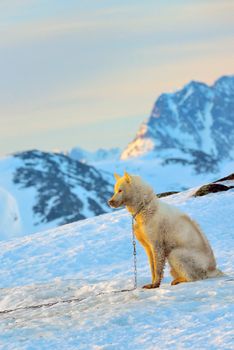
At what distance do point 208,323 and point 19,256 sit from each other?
54.6 ft

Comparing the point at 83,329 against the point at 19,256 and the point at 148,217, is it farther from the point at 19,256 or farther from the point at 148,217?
the point at 19,256

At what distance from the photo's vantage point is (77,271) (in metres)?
24.1

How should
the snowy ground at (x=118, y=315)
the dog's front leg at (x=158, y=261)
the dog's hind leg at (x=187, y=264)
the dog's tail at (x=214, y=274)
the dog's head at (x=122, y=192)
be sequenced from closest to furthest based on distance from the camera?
the snowy ground at (x=118, y=315), the dog's head at (x=122, y=192), the dog's hind leg at (x=187, y=264), the dog's front leg at (x=158, y=261), the dog's tail at (x=214, y=274)

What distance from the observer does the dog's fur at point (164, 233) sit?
45.5 ft

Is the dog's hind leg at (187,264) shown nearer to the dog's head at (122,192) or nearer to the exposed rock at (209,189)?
the dog's head at (122,192)

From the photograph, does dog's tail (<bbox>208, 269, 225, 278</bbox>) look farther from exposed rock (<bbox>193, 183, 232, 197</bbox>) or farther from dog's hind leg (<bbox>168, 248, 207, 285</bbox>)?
exposed rock (<bbox>193, 183, 232, 197</bbox>)

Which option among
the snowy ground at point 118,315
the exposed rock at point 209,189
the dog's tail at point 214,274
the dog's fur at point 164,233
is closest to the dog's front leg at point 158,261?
the dog's fur at point 164,233

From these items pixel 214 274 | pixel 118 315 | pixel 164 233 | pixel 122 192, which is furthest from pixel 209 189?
pixel 118 315

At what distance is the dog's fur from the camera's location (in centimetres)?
1387

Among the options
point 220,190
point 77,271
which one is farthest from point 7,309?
point 220,190

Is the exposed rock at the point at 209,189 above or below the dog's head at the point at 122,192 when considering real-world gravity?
above

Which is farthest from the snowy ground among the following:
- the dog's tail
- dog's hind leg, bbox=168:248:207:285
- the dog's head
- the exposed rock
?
the exposed rock

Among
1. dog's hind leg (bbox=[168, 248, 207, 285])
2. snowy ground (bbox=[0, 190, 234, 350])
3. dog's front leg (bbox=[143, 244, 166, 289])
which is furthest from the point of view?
dog's front leg (bbox=[143, 244, 166, 289])

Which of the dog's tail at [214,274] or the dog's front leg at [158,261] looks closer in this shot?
the dog's front leg at [158,261]
